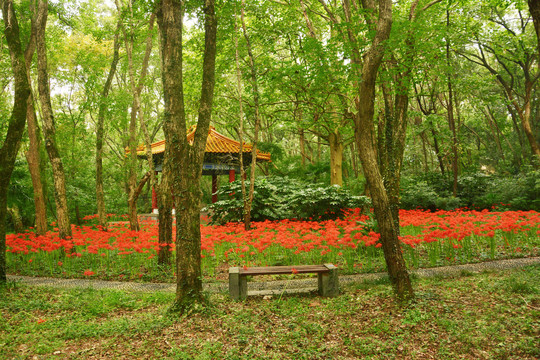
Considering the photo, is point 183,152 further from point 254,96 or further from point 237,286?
point 254,96

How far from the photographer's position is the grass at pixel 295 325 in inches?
143

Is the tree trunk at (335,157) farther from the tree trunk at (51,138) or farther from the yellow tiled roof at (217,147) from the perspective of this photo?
the tree trunk at (51,138)

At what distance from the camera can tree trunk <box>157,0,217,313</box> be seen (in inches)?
177

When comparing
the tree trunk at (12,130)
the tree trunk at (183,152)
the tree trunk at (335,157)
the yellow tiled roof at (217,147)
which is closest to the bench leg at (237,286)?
the tree trunk at (183,152)

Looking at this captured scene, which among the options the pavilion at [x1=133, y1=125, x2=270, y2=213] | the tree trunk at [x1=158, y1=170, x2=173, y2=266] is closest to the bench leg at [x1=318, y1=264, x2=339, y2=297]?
the tree trunk at [x1=158, y1=170, x2=173, y2=266]

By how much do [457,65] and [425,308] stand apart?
58.1 ft

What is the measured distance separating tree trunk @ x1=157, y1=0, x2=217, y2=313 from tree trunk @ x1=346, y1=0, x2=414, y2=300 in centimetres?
231

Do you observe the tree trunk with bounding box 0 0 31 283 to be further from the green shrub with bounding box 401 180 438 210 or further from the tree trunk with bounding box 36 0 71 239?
the green shrub with bounding box 401 180 438 210

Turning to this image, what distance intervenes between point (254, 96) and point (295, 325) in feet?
22.7

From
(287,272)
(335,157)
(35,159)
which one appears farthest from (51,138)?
(335,157)

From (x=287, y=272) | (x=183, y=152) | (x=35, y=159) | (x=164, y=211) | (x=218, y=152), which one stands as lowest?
(x=287, y=272)

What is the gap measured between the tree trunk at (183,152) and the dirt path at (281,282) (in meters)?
1.27

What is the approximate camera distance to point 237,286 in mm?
5215

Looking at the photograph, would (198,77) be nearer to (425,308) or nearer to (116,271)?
(116,271)
